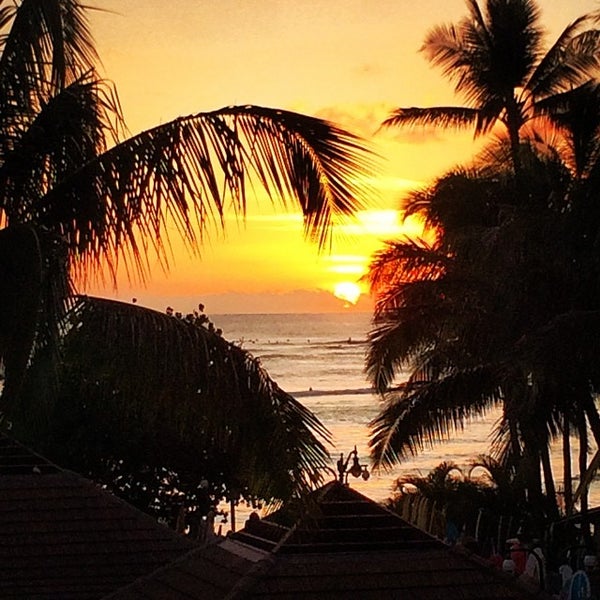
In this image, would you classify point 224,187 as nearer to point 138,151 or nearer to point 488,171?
point 138,151

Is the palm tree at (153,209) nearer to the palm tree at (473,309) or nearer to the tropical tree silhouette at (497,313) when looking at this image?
the tropical tree silhouette at (497,313)

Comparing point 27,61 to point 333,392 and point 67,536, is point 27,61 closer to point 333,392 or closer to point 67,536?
point 67,536

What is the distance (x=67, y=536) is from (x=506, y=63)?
13613 millimetres

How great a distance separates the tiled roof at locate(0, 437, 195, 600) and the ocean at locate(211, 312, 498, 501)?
2.53 meters

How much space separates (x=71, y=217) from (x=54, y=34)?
48.0 inches

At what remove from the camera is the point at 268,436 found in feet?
17.2

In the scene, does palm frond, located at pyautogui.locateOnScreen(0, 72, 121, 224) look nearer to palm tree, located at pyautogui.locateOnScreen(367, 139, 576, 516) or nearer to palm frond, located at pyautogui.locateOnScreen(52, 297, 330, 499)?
palm frond, located at pyautogui.locateOnScreen(52, 297, 330, 499)

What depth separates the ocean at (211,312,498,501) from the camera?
1513 inches

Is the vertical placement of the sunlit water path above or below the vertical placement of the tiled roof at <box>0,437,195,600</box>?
above

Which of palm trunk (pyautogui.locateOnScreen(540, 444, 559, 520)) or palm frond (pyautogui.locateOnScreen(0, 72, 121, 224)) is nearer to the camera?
palm frond (pyautogui.locateOnScreen(0, 72, 121, 224))

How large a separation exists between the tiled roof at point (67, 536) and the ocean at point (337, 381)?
2.53m

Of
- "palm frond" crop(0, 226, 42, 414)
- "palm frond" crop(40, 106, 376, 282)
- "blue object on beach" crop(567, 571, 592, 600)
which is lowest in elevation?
"blue object on beach" crop(567, 571, 592, 600)

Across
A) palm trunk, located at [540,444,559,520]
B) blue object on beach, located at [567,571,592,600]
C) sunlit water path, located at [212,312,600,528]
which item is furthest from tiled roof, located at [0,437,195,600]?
palm trunk, located at [540,444,559,520]

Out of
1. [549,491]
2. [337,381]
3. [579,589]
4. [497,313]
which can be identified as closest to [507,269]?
[497,313]
